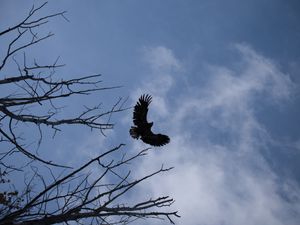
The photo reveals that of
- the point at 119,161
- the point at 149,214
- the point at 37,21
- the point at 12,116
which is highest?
the point at 37,21

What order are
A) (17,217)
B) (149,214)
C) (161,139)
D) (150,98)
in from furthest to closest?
(161,139), (150,98), (149,214), (17,217)

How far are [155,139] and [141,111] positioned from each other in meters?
0.96

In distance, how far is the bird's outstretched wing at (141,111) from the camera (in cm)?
790

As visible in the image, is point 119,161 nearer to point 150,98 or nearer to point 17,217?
point 17,217

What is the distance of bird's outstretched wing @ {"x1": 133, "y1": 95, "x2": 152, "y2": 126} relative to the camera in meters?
7.90

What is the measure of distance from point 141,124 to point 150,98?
0.79 metres

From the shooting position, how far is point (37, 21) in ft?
10.5

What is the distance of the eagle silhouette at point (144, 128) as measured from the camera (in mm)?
7941

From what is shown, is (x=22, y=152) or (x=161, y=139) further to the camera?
(x=161, y=139)

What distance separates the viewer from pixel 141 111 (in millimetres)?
7996

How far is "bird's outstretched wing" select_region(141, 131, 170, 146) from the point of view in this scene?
8422mm

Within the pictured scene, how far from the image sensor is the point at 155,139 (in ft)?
27.8

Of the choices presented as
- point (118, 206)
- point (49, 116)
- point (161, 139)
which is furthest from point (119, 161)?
point (161, 139)

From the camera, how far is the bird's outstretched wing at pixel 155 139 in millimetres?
8422
